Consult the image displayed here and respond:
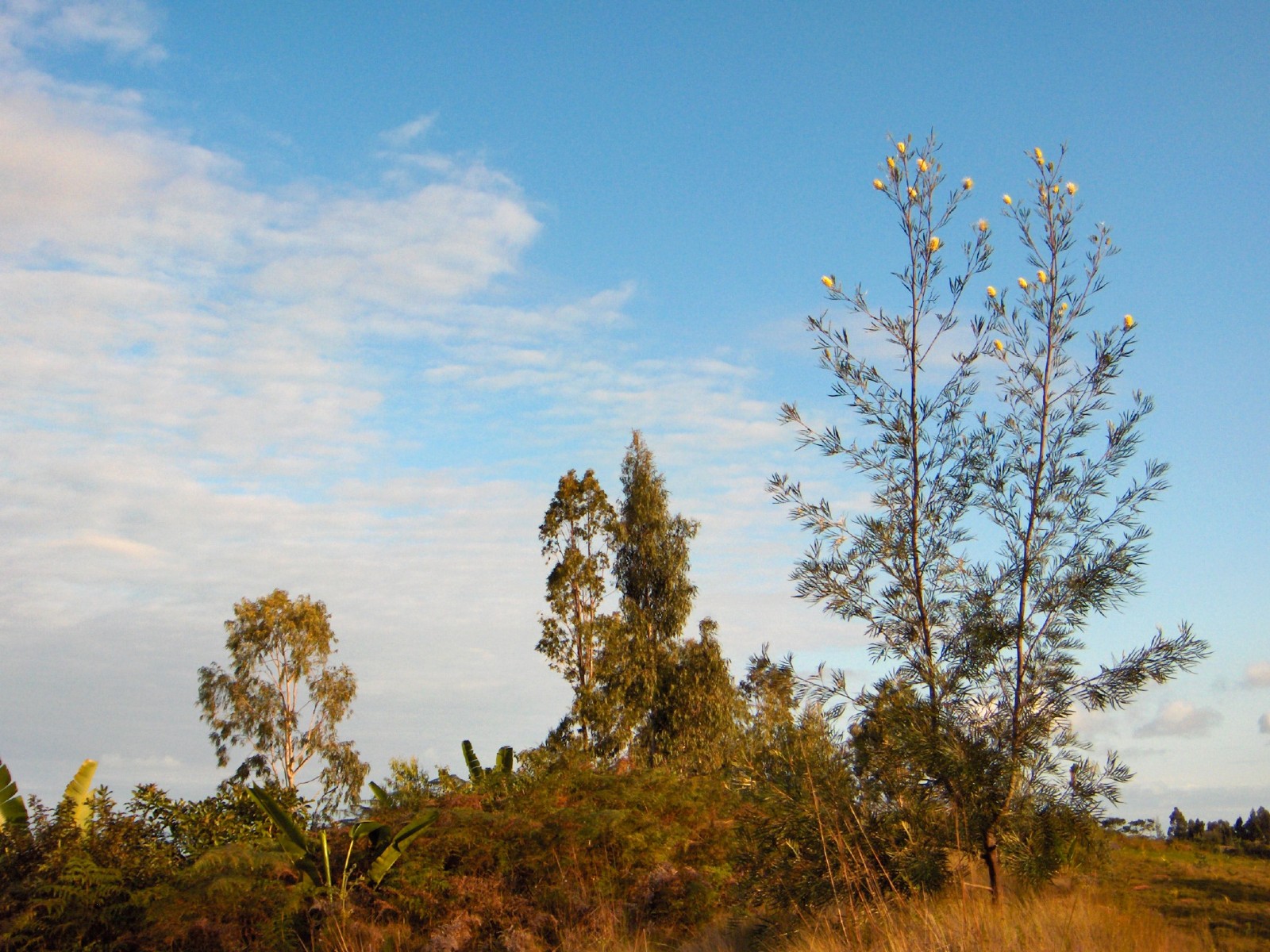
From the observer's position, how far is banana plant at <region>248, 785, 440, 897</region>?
36.1 feet

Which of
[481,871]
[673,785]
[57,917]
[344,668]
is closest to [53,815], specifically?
[57,917]

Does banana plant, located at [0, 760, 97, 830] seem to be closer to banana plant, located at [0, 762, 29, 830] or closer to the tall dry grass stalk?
banana plant, located at [0, 762, 29, 830]

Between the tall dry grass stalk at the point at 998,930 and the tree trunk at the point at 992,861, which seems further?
the tree trunk at the point at 992,861

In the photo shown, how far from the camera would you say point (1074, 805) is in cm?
639

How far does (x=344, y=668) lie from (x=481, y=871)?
763 inches

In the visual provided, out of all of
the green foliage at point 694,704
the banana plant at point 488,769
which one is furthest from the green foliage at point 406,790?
the green foliage at point 694,704

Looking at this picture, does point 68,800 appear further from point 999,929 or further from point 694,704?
point 694,704

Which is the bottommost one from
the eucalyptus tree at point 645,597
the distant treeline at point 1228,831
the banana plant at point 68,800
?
the distant treeline at point 1228,831

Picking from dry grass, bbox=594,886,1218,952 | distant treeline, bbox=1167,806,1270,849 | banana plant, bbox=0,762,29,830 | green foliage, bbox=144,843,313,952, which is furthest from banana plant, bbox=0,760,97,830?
distant treeline, bbox=1167,806,1270,849

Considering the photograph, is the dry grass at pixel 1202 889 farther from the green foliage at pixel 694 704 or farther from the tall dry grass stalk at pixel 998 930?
the green foliage at pixel 694 704

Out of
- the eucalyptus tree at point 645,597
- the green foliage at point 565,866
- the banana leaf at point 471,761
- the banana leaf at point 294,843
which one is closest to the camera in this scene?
the green foliage at point 565,866

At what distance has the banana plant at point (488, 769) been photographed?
45.3 ft

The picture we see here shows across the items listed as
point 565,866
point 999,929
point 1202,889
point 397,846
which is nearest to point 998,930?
point 999,929

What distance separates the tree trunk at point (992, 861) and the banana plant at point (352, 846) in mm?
6861
